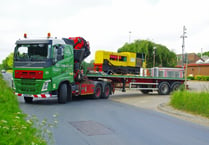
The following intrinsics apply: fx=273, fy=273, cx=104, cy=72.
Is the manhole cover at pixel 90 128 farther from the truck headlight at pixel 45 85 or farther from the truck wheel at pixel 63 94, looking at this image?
the truck wheel at pixel 63 94

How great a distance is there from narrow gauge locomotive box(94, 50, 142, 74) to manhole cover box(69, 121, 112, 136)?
40.6 feet

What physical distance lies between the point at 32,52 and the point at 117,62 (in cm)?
1169

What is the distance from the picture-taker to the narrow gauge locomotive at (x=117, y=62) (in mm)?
22237

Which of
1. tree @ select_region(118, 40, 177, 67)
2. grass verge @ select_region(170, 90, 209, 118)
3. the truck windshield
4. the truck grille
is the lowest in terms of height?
grass verge @ select_region(170, 90, 209, 118)

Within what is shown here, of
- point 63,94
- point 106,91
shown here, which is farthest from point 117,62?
point 63,94

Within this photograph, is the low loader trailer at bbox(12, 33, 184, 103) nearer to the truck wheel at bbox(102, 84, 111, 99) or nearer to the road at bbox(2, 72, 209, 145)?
the truck wheel at bbox(102, 84, 111, 99)

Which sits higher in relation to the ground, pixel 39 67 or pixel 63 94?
pixel 39 67

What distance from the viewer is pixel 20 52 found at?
43.2ft

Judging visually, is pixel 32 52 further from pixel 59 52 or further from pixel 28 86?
pixel 28 86

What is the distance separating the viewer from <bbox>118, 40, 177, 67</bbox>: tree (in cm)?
5162

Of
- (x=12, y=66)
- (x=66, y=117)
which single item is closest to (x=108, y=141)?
(x=66, y=117)

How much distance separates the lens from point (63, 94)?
13359 millimetres

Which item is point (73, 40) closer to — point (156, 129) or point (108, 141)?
point (156, 129)

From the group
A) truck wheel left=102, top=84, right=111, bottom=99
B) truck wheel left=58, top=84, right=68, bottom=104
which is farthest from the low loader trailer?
truck wheel left=102, top=84, right=111, bottom=99
